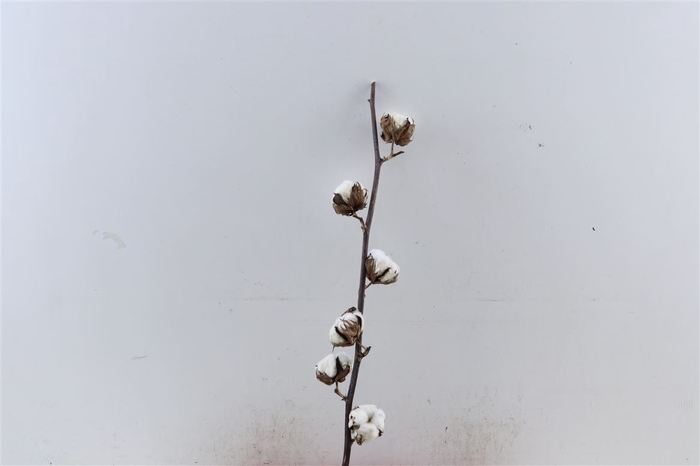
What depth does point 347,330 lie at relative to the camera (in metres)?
0.58

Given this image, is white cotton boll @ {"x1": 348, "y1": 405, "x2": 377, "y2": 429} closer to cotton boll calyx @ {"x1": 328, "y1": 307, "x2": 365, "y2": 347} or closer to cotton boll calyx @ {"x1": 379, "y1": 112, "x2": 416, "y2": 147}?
cotton boll calyx @ {"x1": 328, "y1": 307, "x2": 365, "y2": 347}

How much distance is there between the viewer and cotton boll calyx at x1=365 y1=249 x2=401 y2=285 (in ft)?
1.98

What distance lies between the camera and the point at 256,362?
0.79m

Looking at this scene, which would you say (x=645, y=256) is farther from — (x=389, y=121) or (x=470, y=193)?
(x=389, y=121)

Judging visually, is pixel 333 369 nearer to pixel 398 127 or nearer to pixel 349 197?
pixel 349 197

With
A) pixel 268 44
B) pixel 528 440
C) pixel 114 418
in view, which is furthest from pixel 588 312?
pixel 114 418

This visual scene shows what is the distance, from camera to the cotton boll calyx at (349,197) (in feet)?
1.98

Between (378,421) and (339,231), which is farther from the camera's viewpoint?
(339,231)

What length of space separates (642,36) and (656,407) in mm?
644

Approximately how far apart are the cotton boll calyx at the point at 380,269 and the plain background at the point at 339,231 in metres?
0.16

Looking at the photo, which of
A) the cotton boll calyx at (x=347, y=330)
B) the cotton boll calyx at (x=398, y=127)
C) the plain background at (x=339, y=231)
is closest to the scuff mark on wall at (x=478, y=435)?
the plain background at (x=339, y=231)

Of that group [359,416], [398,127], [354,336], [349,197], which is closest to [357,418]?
[359,416]

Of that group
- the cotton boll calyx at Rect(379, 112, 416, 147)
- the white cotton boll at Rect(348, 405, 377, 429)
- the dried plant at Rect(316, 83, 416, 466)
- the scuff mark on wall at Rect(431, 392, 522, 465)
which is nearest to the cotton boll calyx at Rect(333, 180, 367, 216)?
the dried plant at Rect(316, 83, 416, 466)

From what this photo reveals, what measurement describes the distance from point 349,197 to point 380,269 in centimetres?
10
